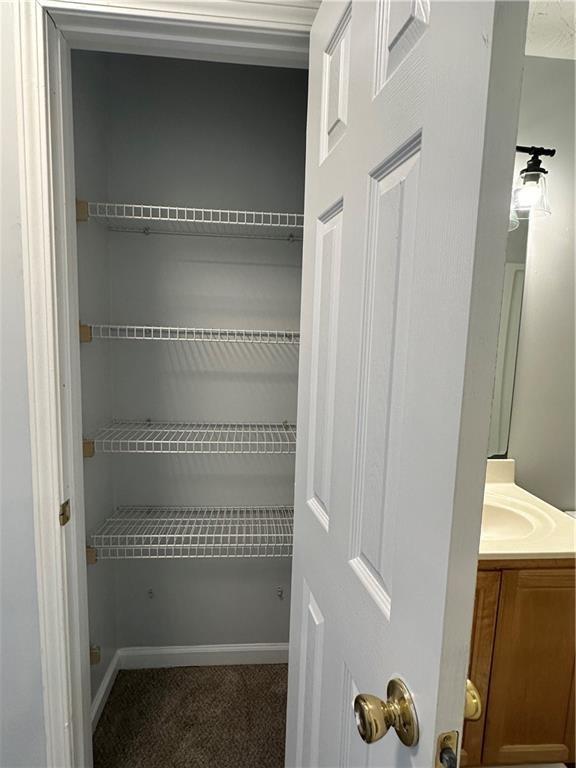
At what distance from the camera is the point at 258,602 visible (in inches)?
76.0

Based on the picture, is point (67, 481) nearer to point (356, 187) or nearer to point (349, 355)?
point (349, 355)

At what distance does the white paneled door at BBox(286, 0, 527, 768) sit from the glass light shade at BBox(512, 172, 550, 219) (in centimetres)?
104

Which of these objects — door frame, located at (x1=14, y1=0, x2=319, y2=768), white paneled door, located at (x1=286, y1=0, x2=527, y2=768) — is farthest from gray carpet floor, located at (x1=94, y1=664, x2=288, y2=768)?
white paneled door, located at (x1=286, y1=0, x2=527, y2=768)

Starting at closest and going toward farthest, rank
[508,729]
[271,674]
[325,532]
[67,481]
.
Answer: [325,532], [67,481], [508,729], [271,674]

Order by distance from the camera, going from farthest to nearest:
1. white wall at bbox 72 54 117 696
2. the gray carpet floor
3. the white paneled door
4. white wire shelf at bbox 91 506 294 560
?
white wire shelf at bbox 91 506 294 560
the gray carpet floor
white wall at bbox 72 54 117 696
the white paneled door

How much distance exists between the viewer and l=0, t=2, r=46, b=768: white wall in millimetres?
985

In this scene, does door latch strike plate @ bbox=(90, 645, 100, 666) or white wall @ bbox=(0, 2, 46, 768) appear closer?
white wall @ bbox=(0, 2, 46, 768)

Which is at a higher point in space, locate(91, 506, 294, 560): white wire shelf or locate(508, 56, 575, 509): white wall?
locate(508, 56, 575, 509): white wall

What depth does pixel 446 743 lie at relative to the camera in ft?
1.50

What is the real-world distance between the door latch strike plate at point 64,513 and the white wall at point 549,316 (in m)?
1.56

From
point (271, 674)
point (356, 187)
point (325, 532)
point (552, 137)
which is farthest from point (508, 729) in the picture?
point (552, 137)

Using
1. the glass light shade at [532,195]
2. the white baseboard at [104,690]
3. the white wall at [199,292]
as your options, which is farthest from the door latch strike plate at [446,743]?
the glass light shade at [532,195]

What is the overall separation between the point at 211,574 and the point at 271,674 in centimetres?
50

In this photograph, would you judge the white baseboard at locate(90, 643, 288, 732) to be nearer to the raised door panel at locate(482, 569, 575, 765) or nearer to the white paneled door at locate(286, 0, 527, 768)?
the raised door panel at locate(482, 569, 575, 765)
